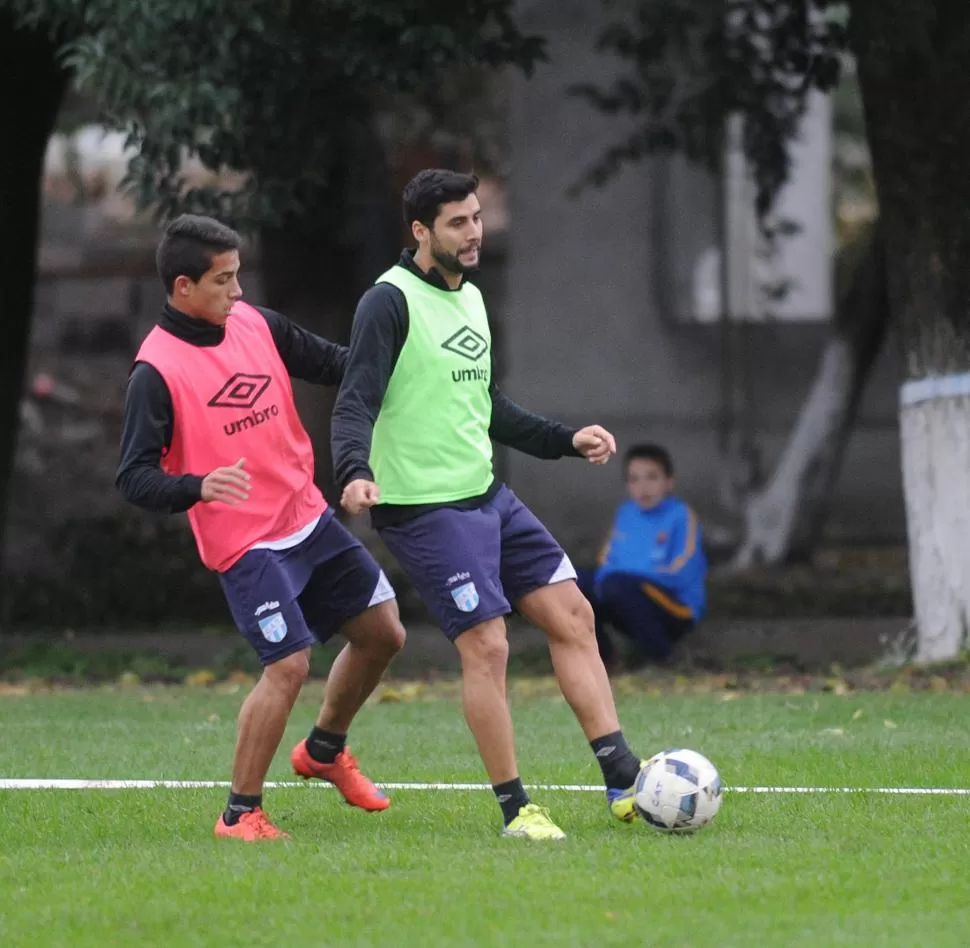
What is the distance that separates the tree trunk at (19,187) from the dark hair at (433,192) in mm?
7419

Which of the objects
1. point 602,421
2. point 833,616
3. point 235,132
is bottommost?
point 833,616

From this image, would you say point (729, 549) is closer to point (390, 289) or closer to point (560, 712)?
point (560, 712)

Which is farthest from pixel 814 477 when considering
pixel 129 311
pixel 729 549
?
pixel 129 311

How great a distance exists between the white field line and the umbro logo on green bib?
5.71 ft

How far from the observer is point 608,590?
1123cm

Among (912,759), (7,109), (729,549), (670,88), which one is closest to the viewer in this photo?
(912,759)

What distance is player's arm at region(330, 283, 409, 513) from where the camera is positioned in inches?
234

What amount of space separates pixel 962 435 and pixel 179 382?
6068 mm

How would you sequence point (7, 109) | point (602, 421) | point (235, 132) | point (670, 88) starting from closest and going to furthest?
point (235, 132) < point (7, 109) < point (670, 88) < point (602, 421)

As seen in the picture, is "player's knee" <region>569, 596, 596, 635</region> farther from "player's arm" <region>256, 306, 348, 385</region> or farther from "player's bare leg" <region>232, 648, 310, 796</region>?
"player's arm" <region>256, 306, 348, 385</region>

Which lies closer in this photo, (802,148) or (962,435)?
(962,435)

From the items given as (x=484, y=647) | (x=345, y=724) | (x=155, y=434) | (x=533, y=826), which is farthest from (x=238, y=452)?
(x=533, y=826)

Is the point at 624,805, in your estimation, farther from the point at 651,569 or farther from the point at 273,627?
the point at 651,569

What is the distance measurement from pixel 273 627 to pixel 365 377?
0.83 meters
